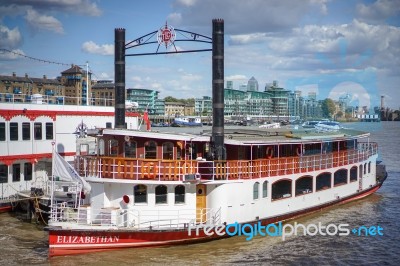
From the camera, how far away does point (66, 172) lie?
1986 centimetres

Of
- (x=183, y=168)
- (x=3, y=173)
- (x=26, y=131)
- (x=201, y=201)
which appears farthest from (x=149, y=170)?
(x=26, y=131)

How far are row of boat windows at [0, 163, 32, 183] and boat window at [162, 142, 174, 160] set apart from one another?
11.5 meters

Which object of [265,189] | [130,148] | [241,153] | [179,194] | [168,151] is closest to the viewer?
[179,194]

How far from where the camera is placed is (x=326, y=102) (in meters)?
66.7

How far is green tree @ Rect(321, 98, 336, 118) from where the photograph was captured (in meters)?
65.9

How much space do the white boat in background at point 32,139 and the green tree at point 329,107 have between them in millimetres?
41065

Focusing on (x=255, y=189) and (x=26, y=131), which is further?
(x=26, y=131)

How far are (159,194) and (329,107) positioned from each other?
1962 inches

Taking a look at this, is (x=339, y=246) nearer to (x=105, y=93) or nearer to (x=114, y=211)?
(x=114, y=211)

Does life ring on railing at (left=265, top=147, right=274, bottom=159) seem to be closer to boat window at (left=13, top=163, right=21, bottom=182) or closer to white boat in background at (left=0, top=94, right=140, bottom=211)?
white boat in background at (left=0, top=94, right=140, bottom=211)

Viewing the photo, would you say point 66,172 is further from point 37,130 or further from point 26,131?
point 37,130

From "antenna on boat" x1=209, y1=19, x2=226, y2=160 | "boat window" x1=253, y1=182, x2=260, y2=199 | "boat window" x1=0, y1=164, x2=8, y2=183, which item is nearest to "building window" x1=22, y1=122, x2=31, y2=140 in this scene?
"boat window" x1=0, y1=164, x2=8, y2=183

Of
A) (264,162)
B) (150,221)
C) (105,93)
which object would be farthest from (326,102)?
(105,93)

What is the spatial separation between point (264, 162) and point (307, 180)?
16.4 ft
